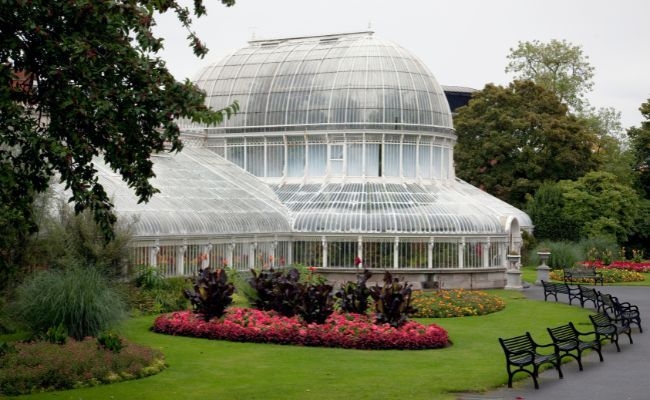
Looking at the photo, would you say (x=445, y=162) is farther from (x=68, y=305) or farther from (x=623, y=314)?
(x=68, y=305)

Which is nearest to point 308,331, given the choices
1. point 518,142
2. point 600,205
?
point 600,205

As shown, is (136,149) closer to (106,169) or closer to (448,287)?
(106,169)

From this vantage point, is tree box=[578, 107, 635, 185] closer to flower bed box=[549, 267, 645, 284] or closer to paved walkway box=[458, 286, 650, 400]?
flower bed box=[549, 267, 645, 284]

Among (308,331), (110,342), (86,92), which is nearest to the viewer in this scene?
(86,92)

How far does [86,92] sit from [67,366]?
229 inches

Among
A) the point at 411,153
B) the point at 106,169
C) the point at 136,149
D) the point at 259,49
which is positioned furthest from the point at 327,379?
the point at 259,49

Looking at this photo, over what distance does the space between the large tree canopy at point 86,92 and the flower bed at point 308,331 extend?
28.8 feet

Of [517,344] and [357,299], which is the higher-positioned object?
[357,299]

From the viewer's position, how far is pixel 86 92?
13.4m

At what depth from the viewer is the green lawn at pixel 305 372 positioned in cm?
1666

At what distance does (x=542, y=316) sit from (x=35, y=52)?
19.1 m

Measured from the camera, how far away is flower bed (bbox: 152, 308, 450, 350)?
72.4 feet

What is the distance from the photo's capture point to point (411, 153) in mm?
40750

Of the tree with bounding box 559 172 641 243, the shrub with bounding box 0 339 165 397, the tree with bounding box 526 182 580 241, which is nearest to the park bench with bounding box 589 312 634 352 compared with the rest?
the shrub with bounding box 0 339 165 397
